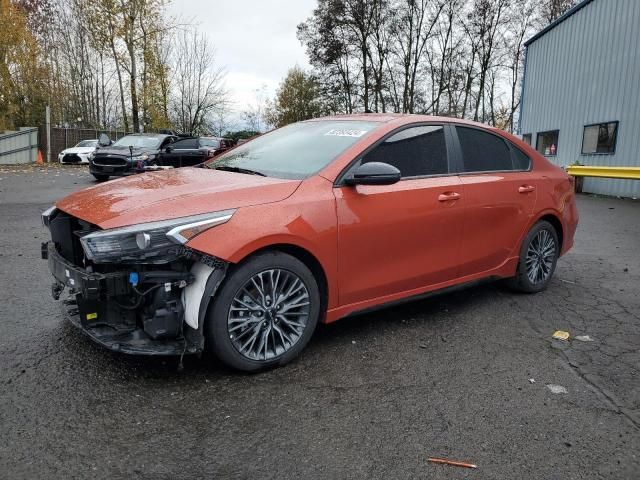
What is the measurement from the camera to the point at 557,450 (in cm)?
255

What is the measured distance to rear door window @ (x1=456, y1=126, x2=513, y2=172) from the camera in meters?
4.50

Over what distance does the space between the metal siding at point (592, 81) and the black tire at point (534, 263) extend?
11605 millimetres

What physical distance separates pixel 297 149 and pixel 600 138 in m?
15.8

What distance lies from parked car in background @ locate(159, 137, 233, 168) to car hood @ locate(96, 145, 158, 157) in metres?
0.49

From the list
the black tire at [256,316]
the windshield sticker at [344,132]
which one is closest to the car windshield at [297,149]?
the windshield sticker at [344,132]

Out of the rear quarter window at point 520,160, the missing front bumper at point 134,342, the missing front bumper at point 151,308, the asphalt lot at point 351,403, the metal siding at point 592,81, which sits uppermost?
the metal siding at point 592,81

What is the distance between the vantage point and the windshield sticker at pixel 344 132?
12.9 ft

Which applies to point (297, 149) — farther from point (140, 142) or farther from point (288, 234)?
point (140, 142)

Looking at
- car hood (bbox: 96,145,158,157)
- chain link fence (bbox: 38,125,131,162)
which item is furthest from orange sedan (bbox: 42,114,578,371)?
chain link fence (bbox: 38,125,131,162)

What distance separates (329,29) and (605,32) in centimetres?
2724

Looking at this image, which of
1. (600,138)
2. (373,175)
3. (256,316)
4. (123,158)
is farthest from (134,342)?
(600,138)

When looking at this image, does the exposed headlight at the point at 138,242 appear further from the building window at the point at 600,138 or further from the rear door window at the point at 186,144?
the building window at the point at 600,138

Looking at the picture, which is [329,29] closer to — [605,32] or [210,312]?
[605,32]

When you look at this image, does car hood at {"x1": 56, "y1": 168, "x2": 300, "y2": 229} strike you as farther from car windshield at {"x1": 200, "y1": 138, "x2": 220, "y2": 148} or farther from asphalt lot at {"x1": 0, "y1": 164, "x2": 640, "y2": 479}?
car windshield at {"x1": 200, "y1": 138, "x2": 220, "y2": 148}
